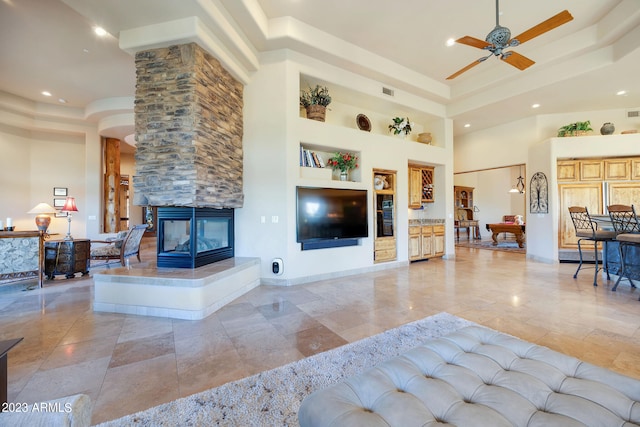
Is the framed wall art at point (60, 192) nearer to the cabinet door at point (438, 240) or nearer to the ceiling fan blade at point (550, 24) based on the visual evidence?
the cabinet door at point (438, 240)

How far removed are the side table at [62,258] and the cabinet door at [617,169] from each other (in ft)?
38.4

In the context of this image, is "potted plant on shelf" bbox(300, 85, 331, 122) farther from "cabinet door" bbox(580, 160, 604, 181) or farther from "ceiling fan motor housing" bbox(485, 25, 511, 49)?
"cabinet door" bbox(580, 160, 604, 181)

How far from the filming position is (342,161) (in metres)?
5.23

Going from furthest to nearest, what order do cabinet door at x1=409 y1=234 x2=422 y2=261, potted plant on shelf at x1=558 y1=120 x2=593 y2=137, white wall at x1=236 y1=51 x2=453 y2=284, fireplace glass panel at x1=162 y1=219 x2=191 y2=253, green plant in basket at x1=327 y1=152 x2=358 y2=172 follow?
1. cabinet door at x1=409 y1=234 x2=422 y2=261
2. potted plant on shelf at x1=558 y1=120 x2=593 y2=137
3. green plant in basket at x1=327 y1=152 x2=358 y2=172
4. white wall at x1=236 y1=51 x2=453 y2=284
5. fireplace glass panel at x1=162 y1=219 x2=191 y2=253

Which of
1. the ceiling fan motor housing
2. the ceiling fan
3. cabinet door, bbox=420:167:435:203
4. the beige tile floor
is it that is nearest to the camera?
the beige tile floor

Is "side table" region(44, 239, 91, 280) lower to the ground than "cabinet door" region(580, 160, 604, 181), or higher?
lower

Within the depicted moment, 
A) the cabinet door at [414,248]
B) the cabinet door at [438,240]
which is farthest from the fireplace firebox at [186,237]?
the cabinet door at [438,240]

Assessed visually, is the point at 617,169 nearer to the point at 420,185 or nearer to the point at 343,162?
the point at 420,185

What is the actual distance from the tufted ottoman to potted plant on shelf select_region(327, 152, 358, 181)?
4.13m

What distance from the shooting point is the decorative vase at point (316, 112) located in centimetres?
488

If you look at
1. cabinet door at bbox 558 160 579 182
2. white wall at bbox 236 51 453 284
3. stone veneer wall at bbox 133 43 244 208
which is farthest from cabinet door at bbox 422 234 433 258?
stone veneer wall at bbox 133 43 244 208

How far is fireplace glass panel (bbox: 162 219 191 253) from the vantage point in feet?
12.5

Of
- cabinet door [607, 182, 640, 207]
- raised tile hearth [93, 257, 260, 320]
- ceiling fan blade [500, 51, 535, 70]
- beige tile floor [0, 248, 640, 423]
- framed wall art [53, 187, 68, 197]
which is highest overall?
ceiling fan blade [500, 51, 535, 70]

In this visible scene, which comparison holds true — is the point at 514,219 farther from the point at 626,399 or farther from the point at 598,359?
the point at 626,399
